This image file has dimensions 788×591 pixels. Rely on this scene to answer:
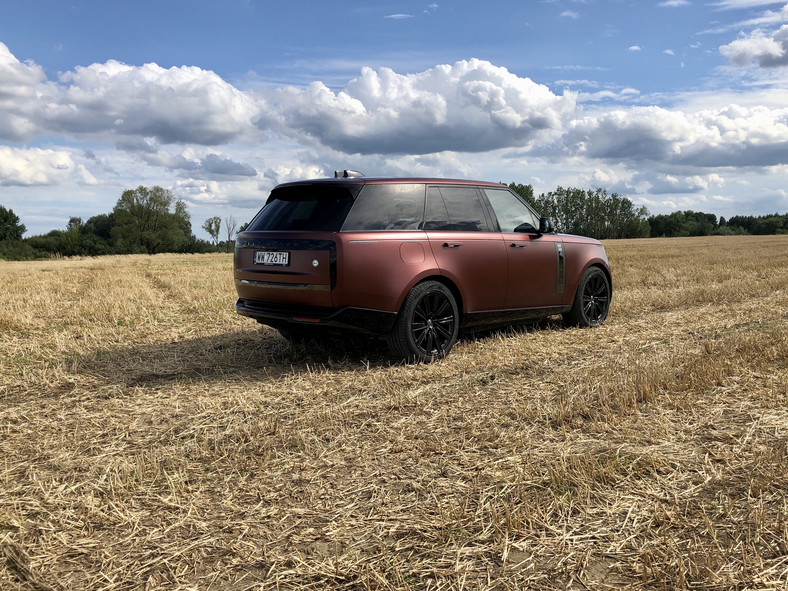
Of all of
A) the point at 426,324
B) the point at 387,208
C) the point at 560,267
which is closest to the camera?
the point at 387,208

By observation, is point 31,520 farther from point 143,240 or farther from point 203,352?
point 143,240

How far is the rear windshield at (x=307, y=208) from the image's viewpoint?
576 centimetres

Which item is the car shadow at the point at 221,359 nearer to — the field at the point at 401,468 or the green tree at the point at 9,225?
the field at the point at 401,468

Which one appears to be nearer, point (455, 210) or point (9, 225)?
point (455, 210)

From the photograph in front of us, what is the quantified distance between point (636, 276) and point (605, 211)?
3811 inches

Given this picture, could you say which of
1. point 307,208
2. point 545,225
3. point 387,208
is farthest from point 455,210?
point 307,208

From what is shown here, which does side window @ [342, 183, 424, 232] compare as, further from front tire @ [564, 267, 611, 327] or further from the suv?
front tire @ [564, 267, 611, 327]

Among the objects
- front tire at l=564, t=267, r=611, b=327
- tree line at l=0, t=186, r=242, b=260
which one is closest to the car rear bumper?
front tire at l=564, t=267, r=611, b=327

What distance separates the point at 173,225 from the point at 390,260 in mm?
78282

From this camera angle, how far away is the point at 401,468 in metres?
3.52

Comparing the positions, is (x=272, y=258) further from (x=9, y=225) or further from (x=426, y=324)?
(x=9, y=225)

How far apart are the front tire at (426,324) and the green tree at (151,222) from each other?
7116cm

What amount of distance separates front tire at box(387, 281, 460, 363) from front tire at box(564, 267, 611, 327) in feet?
7.43

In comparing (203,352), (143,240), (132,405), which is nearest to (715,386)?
(132,405)
